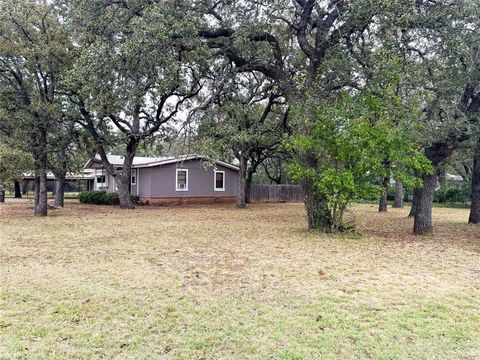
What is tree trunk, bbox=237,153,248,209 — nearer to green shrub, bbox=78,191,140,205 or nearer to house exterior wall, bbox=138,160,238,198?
house exterior wall, bbox=138,160,238,198

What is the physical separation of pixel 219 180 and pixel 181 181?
271 centimetres

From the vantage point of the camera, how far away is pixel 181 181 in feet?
74.8

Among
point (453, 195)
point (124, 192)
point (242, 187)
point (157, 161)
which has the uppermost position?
point (157, 161)

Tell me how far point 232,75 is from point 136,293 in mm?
8505

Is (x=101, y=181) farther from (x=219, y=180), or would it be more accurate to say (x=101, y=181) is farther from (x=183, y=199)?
(x=219, y=180)

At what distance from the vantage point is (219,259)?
271 inches

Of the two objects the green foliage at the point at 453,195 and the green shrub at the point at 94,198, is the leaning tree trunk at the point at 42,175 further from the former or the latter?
the green foliage at the point at 453,195

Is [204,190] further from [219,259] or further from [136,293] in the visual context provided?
[136,293]

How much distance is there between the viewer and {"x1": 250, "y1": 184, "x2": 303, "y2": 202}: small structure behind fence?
26.1 metres

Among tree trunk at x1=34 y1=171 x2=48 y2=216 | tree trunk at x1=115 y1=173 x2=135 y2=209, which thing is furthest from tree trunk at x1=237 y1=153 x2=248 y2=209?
tree trunk at x1=34 y1=171 x2=48 y2=216

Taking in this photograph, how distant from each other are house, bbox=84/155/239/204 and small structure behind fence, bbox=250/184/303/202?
1760 mm

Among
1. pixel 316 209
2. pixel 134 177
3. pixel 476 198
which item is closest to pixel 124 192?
pixel 134 177

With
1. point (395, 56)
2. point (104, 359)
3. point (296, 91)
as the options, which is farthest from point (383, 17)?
point (104, 359)

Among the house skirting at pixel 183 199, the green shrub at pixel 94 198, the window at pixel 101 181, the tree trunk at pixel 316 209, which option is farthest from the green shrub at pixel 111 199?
the tree trunk at pixel 316 209
